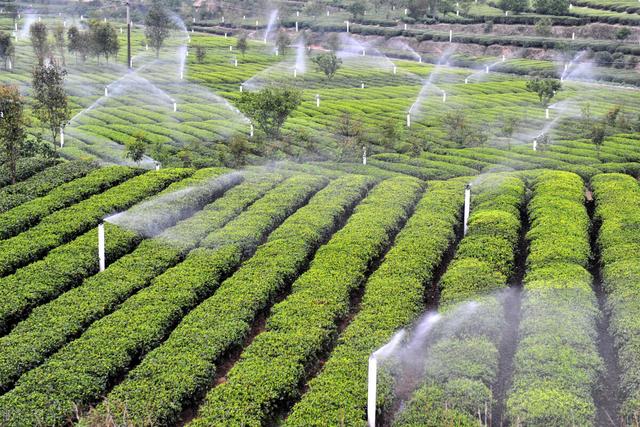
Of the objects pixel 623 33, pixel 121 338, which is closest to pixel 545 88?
pixel 623 33

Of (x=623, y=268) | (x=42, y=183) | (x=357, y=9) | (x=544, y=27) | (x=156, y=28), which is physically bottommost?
(x=623, y=268)

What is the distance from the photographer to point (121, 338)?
1723cm

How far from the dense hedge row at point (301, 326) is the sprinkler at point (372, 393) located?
2.03 metres

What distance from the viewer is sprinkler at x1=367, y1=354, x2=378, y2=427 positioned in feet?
44.6

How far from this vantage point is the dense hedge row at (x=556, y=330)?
47.3 feet

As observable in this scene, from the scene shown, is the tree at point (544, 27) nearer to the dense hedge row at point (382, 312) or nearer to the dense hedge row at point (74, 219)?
the dense hedge row at point (382, 312)

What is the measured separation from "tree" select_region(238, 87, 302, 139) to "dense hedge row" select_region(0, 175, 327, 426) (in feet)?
49.2

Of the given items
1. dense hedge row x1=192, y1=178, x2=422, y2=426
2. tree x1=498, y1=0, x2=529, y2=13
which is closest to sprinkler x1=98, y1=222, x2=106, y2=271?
dense hedge row x1=192, y1=178, x2=422, y2=426

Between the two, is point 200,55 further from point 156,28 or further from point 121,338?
point 121,338

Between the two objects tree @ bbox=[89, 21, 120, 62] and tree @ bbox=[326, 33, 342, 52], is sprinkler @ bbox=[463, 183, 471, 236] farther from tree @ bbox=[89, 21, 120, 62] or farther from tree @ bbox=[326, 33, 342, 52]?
tree @ bbox=[326, 33, 342, 52]

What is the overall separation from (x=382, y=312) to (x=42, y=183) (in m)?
16.7

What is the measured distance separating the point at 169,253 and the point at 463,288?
872 cm

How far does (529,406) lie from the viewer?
14.4 meters

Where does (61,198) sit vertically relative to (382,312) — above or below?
above
